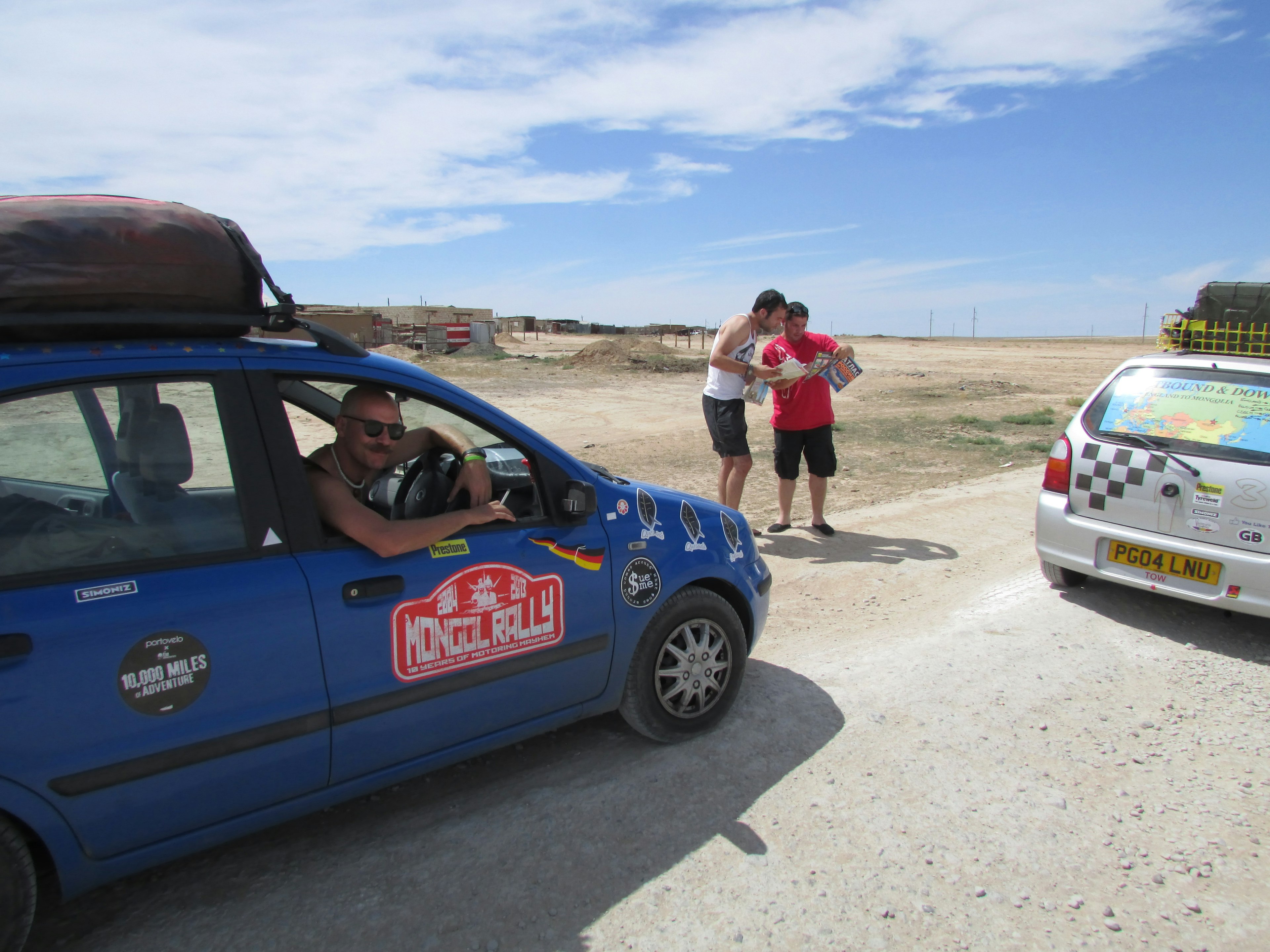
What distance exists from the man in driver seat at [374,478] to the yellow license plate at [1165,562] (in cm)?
383

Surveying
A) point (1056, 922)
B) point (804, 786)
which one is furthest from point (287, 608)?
point (1056, 922)

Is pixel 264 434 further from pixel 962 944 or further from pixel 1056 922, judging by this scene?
pixel 1056 922

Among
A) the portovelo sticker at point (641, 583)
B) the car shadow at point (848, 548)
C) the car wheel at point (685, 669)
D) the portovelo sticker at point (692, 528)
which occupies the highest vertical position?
the portovelo sticker at point (692, 528)

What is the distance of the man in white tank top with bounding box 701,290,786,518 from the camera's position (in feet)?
20.5

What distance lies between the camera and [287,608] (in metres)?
2.36

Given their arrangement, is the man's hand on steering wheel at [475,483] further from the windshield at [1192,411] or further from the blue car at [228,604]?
the windshield at [1192,411]

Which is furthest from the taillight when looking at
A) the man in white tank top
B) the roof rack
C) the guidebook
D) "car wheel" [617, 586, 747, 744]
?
the roof rack

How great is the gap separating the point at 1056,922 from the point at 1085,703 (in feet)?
5.35

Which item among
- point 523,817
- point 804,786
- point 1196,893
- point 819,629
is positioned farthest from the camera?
point 819,629

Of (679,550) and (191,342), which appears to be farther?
(679,550)

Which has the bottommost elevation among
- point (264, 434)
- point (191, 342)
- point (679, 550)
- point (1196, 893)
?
point (1196, 893)

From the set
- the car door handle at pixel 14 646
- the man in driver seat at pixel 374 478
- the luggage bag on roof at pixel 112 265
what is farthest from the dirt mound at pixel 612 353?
the car door handle at pixel 14 646

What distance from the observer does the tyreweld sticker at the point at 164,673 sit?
6.98 feet

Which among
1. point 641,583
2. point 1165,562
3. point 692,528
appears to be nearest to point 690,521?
point 692,528
